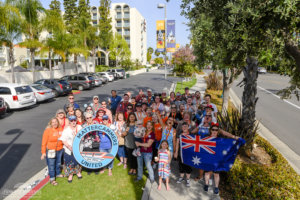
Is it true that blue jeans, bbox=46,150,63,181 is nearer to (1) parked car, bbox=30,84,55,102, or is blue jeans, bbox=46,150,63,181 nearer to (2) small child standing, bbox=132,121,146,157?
(2) small child standing, bbox=132,121,146,157

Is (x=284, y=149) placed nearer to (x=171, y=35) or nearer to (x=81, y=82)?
(x=171, y=35)

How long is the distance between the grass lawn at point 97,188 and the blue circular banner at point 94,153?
432 millimetres

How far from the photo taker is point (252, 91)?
659cm

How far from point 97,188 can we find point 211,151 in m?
2.96

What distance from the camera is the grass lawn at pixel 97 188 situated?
4766 mm

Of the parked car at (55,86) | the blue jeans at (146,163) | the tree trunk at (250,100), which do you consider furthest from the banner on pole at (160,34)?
the blue jeans at (146,163)

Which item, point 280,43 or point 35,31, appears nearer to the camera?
point 280,43

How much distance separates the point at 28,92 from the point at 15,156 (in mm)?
7789

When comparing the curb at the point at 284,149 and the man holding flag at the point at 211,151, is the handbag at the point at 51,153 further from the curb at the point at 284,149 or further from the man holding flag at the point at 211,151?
the curb at the point at 284,149

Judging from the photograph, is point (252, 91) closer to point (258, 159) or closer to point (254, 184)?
point (258, 159)

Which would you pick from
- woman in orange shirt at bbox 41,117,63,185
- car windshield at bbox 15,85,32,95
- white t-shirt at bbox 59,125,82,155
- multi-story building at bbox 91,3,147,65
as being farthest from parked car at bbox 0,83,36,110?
multi-story building at bbox 91,3,147,65

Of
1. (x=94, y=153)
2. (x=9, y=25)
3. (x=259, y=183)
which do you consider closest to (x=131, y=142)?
(x=94, y=153)

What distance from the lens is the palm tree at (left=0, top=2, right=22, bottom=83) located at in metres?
17.0

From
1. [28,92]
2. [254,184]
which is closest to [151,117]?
[254,184]
